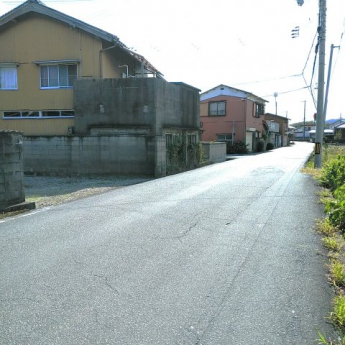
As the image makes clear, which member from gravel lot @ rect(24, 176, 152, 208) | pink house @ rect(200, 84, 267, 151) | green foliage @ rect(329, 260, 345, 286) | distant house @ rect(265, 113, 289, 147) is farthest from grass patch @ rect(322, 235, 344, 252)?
distant house @ rect(265, 113, 289, 147)

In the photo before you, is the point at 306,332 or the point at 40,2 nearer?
the point at 306,332

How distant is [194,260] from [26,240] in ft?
9.17

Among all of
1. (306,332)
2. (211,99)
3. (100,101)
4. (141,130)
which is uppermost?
(211,99)

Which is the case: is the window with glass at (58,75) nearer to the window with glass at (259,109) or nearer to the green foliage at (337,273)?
the green foliage at (337,273)

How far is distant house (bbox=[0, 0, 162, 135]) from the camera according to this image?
1758 centimetres

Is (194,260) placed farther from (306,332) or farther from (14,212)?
(14,212)

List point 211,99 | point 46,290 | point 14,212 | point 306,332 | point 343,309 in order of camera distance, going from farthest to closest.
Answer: point 211,99 < point 14,212 < point 46,290 < point 343,309 < point 306,332

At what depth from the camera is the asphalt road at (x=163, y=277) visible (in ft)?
9.85

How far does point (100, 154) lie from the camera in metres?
15.0

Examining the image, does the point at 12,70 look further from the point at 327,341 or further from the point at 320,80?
the point at 327,341

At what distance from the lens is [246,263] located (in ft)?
14.9

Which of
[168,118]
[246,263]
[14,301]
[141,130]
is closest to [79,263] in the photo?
[14,301]

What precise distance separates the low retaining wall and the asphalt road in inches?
598

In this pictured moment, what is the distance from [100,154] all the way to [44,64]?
6.62 metres
